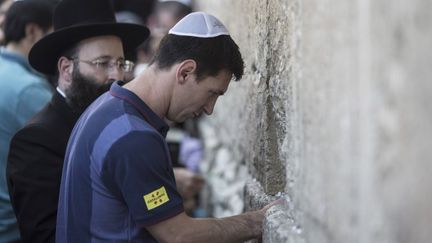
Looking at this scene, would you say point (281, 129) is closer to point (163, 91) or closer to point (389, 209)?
point (163, 91)

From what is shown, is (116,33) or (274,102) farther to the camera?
(116,33)

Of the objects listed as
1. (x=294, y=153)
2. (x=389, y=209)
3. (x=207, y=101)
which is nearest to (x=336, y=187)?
(x=389, y=209)

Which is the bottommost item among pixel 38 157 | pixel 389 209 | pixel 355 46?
pixel 38 157

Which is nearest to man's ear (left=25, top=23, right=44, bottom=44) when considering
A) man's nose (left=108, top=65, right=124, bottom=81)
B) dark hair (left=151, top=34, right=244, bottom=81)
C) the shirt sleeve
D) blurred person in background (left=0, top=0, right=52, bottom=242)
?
blurred person in background (left=0, top=0, right=52, bottom=242)

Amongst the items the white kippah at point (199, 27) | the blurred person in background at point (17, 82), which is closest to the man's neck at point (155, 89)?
the white kippah at point (199, 27)

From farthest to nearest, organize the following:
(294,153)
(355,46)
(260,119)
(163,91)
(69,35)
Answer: (69,35) < (260,119) < (163,91) < (294,153) < (355,46)

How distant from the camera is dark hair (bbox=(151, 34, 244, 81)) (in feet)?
9.89

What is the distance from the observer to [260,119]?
361 cm

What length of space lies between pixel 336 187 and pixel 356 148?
0.21m

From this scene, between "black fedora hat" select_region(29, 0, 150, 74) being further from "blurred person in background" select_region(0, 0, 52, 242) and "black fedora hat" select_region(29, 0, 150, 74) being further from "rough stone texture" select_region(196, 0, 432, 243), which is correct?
"rough stone texture" select_region(196, 0, 432, 243)

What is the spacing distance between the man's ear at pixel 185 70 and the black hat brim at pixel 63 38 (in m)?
1.17

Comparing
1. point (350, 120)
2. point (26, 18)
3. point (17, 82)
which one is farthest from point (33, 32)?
point (350, 120)

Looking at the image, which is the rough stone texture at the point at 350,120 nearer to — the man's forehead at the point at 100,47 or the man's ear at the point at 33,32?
the man's forehead at the point at 100,47

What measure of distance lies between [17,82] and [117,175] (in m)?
2.40
